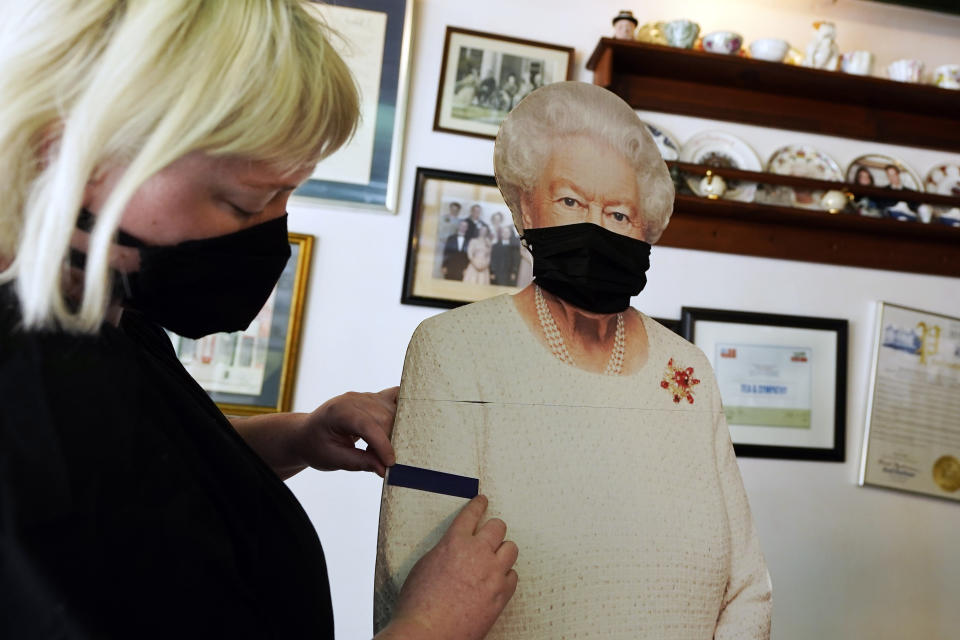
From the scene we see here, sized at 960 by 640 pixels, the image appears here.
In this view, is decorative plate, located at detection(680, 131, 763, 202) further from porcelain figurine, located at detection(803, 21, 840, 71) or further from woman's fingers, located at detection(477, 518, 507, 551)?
woman's fingers, located at detection(477, 518, 507, 551)

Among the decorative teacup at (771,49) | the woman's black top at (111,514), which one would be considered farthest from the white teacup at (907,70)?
the woman's black top at (111,514)

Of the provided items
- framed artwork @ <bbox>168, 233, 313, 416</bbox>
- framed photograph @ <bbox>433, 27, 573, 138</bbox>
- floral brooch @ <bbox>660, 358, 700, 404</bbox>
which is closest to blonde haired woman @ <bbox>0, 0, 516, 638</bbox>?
floral brooch @ <bbox>660, 358, 700, 404</bbox>

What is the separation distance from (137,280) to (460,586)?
1.27ft

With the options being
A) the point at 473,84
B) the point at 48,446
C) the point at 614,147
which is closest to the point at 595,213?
the point at 614,147

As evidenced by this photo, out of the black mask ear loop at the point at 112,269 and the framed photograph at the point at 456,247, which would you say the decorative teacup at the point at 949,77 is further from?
the black mask ear loop at the point at 112,269

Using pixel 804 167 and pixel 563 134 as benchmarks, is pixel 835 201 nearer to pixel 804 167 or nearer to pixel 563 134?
pixel 804 167

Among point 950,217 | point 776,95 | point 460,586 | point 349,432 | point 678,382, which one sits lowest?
point 460,586

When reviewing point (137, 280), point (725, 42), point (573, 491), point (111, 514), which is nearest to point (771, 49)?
point (725, 42)

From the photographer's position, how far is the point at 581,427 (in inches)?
30.9

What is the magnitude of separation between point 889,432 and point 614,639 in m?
1.37

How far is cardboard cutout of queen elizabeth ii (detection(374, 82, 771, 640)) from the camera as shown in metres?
0.73

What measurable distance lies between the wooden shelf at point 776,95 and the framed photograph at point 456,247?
42 centimetres

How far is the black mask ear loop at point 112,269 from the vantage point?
1.63ft

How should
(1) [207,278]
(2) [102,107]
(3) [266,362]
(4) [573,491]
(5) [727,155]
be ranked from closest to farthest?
(2) [102,107], (1) [207,278], (4) [573,491], (3) [266,362], (5) [727,155]
